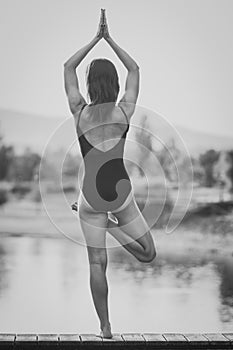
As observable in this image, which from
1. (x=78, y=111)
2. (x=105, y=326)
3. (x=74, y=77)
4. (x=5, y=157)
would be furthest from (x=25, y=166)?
(x=105, y=326)

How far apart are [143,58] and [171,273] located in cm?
126

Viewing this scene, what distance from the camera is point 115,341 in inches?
158

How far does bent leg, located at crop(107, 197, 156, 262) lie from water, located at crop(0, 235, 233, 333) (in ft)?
0.56

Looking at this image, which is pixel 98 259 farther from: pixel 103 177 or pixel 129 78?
pixel 129 78

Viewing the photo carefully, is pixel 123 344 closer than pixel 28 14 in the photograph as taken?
Yes

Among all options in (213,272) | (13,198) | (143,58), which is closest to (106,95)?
(143,58)

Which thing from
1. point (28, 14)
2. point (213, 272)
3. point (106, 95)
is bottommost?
point (213, 272)

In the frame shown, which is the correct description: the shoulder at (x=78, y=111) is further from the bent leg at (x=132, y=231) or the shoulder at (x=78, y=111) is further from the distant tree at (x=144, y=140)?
the bent leg at (x=132, y=231)

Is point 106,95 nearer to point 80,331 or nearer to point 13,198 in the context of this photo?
point 13,198

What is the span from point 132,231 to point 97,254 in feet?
0.75

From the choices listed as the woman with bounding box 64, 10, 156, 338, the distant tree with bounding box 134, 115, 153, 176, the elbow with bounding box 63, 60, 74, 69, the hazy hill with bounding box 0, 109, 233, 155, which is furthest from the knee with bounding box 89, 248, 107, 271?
the elbow with bounding box 63, 60, 74, 69

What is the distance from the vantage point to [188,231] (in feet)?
14.8

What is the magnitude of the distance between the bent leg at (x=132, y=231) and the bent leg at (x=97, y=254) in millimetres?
77

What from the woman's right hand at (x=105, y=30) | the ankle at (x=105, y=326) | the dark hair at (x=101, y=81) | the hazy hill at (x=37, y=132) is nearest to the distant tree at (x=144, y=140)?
the hazy hill at (x=37, y=132)
